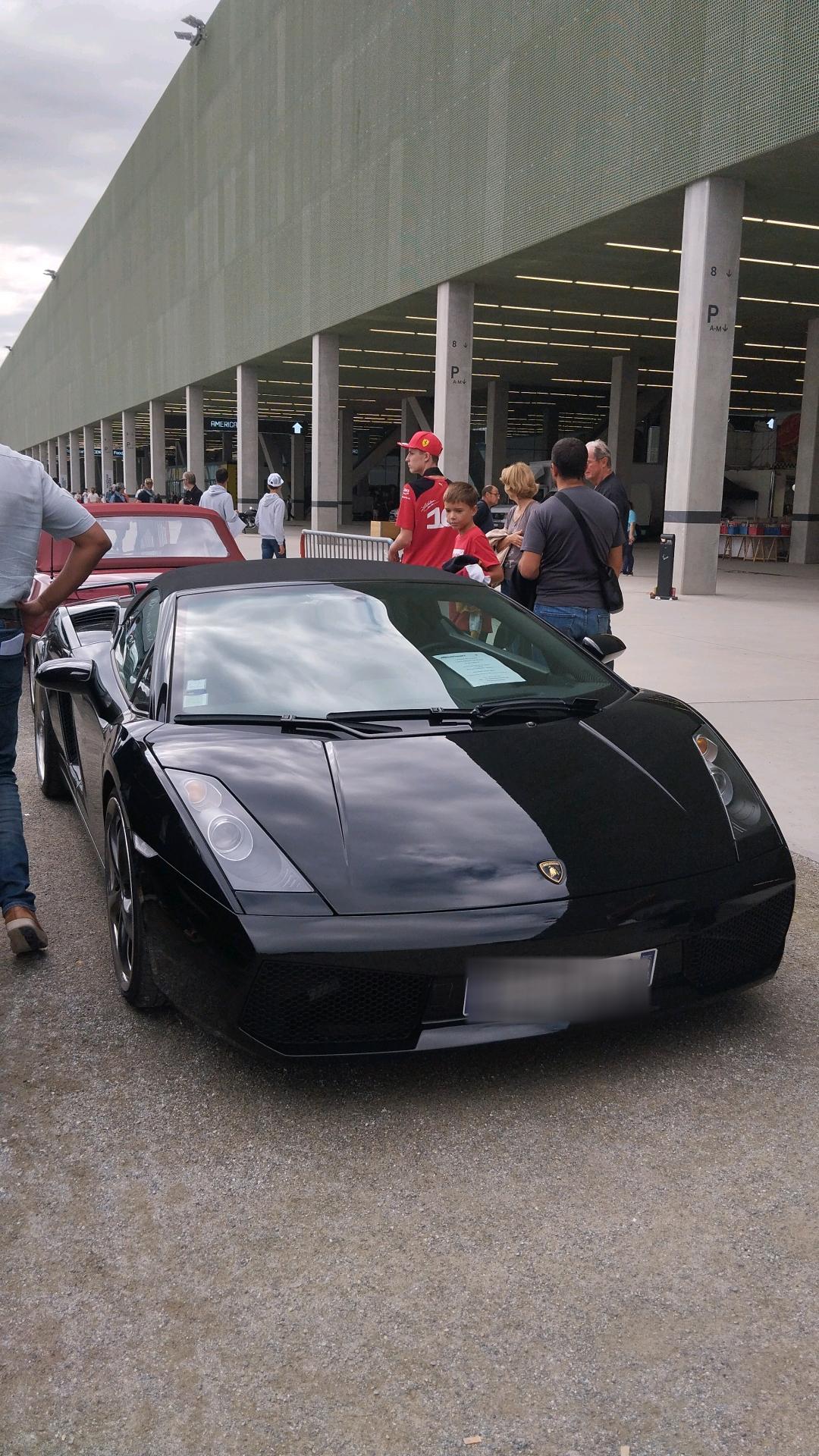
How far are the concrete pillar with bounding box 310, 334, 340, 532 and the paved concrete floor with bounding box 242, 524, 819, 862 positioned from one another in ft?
45.0

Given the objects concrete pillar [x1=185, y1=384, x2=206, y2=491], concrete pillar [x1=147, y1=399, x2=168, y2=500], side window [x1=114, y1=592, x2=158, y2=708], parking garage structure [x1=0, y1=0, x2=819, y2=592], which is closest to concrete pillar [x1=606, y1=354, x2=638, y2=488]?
parking garage structure [x1=0, y1=0, x2=819, y2=592]

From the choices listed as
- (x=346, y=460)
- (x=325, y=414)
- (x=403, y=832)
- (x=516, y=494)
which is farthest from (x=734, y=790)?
(x=346, y=460)

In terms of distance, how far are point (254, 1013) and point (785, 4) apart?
47.9 ft

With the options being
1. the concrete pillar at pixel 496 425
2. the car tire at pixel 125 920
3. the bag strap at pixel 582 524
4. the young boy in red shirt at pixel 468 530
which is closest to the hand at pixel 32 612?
the car tire at pixel 125 920

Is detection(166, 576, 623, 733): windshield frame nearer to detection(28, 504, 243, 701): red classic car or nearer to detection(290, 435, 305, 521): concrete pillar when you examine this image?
detection(28, 504, 243, 701): red classic car

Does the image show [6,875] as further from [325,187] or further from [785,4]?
[325,187]

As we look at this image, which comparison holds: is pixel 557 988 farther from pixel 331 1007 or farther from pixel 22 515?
pixel 22 515

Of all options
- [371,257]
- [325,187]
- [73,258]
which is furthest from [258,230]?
[73,258]

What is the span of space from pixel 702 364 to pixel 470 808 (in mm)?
14137

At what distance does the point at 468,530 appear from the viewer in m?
7.30

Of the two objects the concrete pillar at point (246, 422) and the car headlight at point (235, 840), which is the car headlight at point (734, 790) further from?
the concrete pillar at point (246, 422)

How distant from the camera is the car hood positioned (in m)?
2.95

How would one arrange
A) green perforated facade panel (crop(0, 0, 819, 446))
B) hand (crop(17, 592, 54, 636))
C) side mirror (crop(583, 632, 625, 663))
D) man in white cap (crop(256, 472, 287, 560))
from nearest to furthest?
hand (crop(17, 592, 54, 636)), side mirror (crop(583, 632, 625, 663)), green perforated facade panel (crop(0, 0, 819, 446)), man in white cap (crop(256, 472, 287, 560))

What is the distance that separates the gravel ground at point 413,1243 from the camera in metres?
1.95
